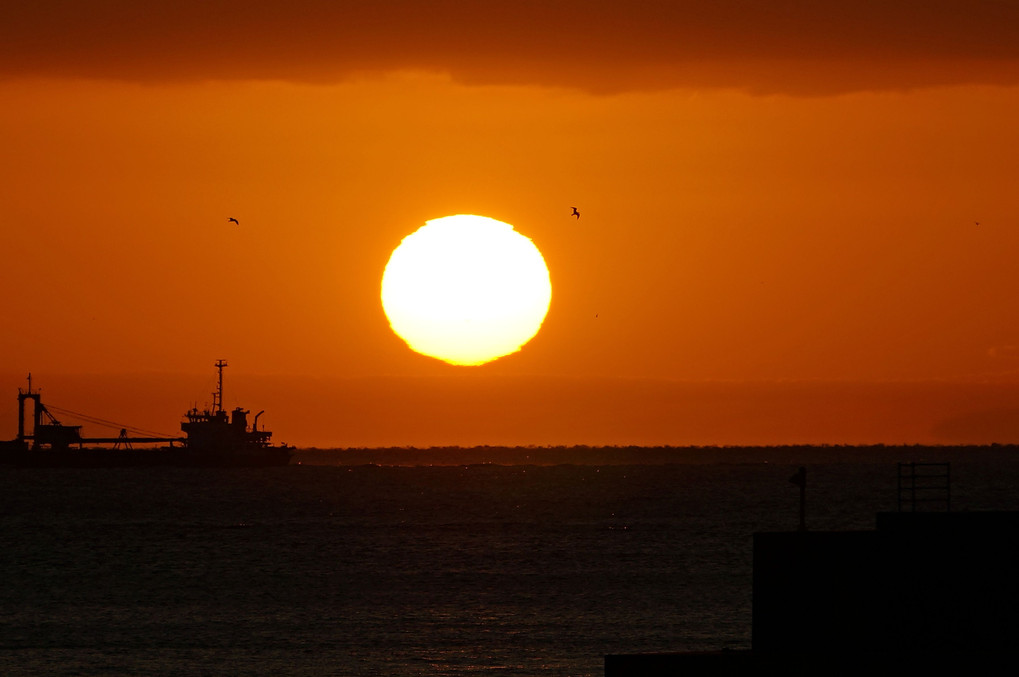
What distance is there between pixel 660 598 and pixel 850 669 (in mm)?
53176

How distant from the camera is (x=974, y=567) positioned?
90.7ft

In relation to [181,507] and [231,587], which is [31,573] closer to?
[231,587]

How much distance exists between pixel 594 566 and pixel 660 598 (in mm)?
20169

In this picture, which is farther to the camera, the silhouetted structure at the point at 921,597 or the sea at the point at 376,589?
the sea at the point at 376,589

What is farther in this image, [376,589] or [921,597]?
[376,589]

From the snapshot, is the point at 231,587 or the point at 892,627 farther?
the point at 231,587

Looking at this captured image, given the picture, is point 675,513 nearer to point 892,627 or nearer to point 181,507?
point 181,507

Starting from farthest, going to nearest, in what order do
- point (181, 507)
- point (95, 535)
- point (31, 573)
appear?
point (181, 507), point (95, 535), point (31, 573)

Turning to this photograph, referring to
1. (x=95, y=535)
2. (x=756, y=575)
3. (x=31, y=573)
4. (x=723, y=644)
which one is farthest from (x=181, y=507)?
(x=756, y=575)

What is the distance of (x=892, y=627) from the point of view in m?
27.9

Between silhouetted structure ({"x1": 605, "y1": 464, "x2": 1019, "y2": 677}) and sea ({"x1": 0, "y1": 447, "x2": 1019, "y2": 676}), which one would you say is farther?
sea ({"x1": 0, "y1": 447, "x2": 1019, "y2": 676})

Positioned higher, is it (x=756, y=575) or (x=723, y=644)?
(x=756, y=575)

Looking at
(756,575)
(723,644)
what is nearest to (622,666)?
(756,575)

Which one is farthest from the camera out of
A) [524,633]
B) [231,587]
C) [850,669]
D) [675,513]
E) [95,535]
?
[675,513]
